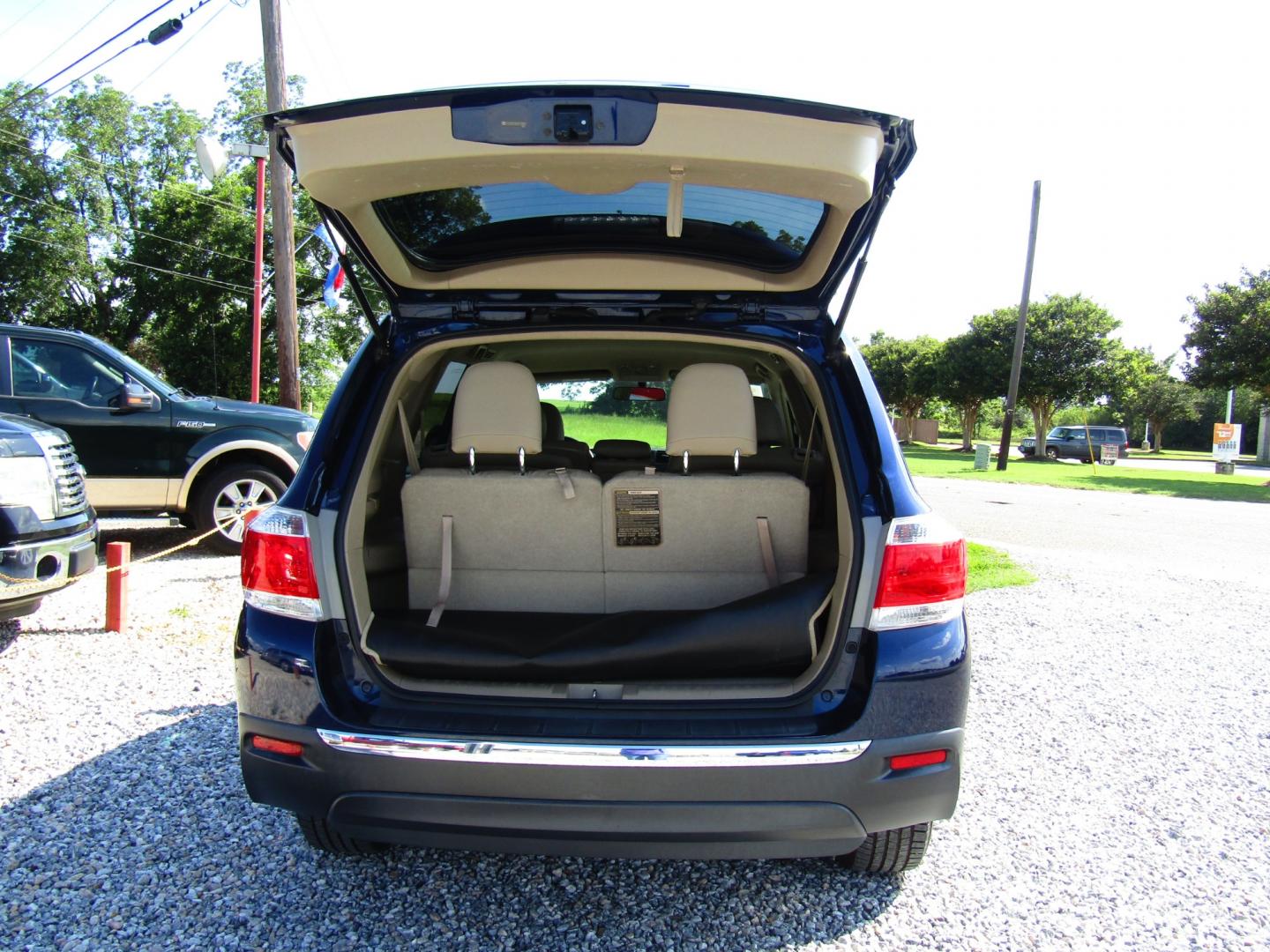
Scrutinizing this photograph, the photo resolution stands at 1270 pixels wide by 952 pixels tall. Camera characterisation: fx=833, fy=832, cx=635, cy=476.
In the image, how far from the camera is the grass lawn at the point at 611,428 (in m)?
4.09

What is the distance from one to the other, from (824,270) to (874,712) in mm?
1327

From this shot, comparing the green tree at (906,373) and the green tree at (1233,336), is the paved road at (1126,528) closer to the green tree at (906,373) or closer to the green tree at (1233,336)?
the green tree at (1233,336)

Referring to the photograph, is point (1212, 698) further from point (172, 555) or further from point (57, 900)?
point (172, 555)

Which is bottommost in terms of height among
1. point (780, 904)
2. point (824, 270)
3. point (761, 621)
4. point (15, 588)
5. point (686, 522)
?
point (780, 904)

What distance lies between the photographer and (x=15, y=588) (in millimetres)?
3975

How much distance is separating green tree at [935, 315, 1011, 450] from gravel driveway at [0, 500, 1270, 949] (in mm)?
36153

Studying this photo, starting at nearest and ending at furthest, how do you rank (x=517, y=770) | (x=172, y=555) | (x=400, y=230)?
1. (x=517, y=770)
2. (x=400, y=230)
3. (x=172, y=555)

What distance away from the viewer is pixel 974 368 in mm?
39031

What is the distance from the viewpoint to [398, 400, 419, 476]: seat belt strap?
2.96m

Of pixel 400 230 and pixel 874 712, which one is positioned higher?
pixel 400 230

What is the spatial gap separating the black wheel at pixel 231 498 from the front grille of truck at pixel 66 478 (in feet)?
7.37

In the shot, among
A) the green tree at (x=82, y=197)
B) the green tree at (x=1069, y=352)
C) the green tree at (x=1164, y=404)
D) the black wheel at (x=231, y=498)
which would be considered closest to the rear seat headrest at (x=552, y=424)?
the black wheel at (x=231, y=498)

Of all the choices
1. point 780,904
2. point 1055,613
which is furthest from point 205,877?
point 1055,613

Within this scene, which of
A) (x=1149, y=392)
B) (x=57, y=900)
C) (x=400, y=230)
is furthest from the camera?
(x=1149, y=392)
